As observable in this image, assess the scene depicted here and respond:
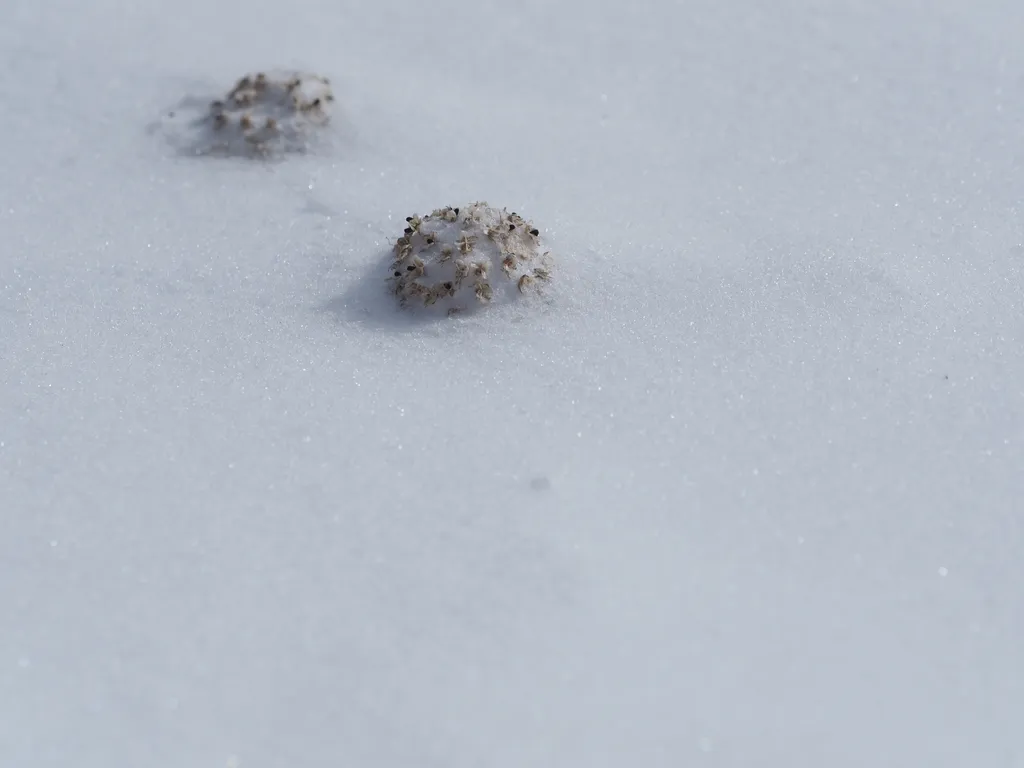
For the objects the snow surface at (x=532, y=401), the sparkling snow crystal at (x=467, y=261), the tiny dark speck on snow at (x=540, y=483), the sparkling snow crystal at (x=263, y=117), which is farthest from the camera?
the sparkling snow crystal at (x=263, y=117)

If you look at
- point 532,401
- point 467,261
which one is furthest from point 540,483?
point 467,261

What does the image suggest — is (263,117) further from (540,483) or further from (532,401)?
(540,483)

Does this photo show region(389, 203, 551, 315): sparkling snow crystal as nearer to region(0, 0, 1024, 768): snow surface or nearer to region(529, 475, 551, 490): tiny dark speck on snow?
region(0, 0, 1024, 768): snow surface

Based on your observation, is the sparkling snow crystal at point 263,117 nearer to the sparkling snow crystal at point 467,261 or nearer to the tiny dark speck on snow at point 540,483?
the sparkling snow crystal at point 467,261

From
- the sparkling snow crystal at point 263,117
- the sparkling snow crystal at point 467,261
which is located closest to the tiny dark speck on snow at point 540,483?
the sparkling snow crystal at point 467,261

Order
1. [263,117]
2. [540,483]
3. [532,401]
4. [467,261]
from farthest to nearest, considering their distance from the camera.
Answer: [263,117] < [467,261] < [532,401] < [540,483]
